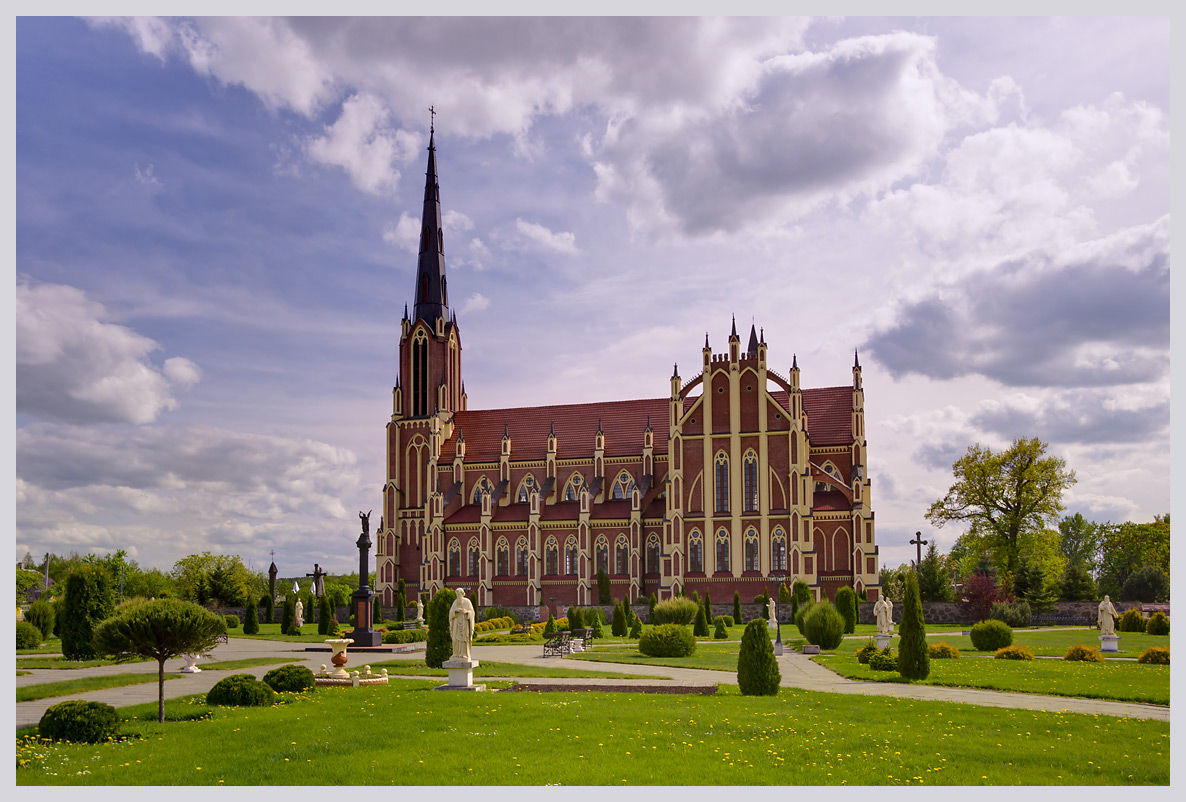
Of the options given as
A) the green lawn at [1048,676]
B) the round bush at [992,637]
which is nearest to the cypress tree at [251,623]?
the green lawn at [1048,676]

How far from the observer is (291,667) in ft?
69.2

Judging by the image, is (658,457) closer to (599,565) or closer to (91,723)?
(599,565)

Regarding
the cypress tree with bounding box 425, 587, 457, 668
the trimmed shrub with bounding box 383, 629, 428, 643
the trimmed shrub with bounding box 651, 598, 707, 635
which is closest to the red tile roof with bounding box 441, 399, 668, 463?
the trimmed shrub with bounding box 651, 598, 707, 635

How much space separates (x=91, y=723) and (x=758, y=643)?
41.5 feet

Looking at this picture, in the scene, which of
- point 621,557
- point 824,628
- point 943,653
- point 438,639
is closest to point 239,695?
point 438,639

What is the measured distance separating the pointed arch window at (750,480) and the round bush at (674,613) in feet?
53.5

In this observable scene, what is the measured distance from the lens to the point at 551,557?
6638cm

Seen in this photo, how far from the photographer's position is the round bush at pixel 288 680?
20297 millimetres

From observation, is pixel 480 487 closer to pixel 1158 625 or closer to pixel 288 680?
pixel 1158 625

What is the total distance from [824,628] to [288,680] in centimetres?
2052

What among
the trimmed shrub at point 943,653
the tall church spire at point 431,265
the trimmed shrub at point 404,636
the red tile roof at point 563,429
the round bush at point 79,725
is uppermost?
the tall church spire at point 431,265

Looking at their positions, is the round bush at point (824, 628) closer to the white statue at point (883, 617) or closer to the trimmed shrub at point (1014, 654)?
the white statue at point (883, 617)

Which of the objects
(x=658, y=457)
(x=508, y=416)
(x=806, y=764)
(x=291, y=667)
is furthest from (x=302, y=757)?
(x=508, y=416)

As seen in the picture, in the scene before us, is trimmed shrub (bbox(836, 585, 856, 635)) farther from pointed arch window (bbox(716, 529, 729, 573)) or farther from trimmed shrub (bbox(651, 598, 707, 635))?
pointed arch window (bbox(716, 529, 729, 573))
